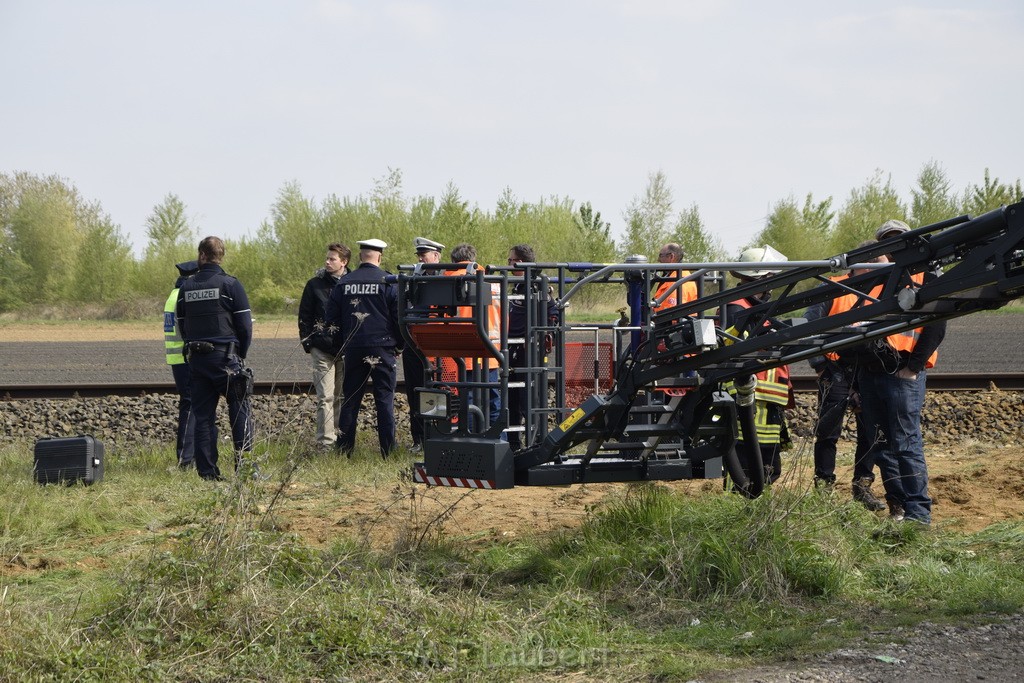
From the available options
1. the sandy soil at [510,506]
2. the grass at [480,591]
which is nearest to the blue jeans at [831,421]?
the sandy soil at [510,506]

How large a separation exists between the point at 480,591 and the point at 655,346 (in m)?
1.63

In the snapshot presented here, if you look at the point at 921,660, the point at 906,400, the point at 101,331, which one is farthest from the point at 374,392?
the point at 101,331

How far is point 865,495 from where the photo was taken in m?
8.00

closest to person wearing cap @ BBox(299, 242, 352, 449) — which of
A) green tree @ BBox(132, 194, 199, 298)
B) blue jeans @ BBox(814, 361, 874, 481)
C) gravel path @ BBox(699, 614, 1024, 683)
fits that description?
blue jeans @ BBox(814, 361, 874, 481)

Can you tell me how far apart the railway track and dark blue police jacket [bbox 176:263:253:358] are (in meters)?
4.12

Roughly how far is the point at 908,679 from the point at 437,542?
10.5 feet

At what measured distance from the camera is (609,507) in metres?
7.08

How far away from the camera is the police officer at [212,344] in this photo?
934 centimetres

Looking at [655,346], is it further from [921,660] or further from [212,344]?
[212,344]

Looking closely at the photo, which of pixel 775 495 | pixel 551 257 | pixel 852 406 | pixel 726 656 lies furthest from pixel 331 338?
pixel 551 257

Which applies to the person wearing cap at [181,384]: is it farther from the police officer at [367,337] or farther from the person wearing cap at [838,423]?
the person wearing cap at [838,423]

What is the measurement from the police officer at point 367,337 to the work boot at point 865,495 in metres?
4.46

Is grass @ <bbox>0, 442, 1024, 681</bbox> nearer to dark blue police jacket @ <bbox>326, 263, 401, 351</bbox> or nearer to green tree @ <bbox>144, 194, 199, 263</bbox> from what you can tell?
dark blue police jacket @ <bbox>326, 263, 401, 351</bbox>

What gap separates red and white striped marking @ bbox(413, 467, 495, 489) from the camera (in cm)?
648
